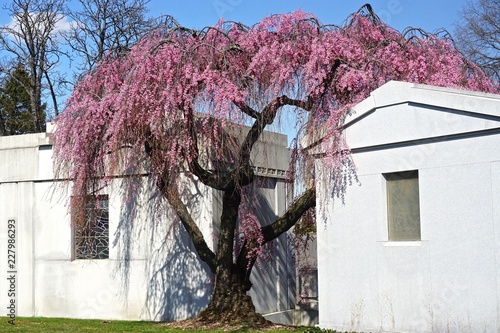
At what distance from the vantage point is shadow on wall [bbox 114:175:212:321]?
16062mm

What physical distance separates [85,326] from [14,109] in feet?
91.3

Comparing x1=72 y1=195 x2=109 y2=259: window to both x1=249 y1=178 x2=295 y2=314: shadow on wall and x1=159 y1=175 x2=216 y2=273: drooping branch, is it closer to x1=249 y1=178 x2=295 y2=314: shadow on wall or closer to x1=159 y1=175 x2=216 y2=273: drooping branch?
x1=159 y1=175 x2=216 y2=273: drooping branch

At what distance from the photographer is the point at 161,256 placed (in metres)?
16.5

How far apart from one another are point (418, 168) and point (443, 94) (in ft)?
3.89

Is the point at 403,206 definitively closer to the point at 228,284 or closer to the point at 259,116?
the point at 259,116

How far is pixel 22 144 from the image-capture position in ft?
60.3

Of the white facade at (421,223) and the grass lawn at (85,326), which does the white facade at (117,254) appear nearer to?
the grass lawn at (85,326)

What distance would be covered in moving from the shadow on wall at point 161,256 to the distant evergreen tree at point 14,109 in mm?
22493

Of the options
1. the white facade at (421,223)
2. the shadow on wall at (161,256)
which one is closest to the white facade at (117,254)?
the shadow on wall at (161,256)

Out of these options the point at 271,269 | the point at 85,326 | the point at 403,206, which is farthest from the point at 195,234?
the point at 403,206

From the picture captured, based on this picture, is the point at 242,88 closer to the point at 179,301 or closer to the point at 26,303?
the point at 179,301

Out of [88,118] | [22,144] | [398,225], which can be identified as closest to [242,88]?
[88,118]

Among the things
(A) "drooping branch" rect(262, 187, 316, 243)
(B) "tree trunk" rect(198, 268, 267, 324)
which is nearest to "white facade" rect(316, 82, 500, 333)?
(A) "drooping branch" rect(262, 187, 316, 243)

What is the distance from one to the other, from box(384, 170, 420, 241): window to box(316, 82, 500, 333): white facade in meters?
0.12
